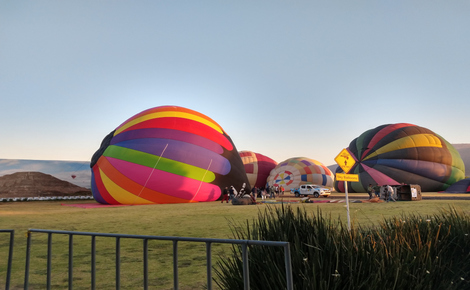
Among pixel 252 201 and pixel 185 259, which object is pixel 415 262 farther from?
pixel 252 201

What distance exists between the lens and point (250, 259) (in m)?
3.77

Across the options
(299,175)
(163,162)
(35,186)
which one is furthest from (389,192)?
(35,186)

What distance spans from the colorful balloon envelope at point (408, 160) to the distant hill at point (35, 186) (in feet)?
128

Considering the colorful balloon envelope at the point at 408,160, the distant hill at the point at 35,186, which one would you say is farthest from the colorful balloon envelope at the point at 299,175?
the distant hill at the point at 35,186

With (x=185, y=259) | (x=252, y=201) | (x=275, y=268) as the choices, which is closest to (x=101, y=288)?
(x=185, y=259)

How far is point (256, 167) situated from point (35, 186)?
30733mm

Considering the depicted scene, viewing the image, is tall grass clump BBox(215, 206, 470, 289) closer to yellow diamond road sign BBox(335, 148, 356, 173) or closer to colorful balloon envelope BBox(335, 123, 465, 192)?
yellow diamond road sign BBox(335, 148, 356, 173)

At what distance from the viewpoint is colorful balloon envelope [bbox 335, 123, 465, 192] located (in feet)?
111

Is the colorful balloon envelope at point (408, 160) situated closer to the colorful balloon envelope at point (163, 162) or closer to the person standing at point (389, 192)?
the person standing at point (389, 192)

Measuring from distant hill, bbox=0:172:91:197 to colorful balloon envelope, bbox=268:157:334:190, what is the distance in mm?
27918

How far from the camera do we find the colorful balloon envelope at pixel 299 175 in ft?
149

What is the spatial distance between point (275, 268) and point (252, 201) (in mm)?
19832

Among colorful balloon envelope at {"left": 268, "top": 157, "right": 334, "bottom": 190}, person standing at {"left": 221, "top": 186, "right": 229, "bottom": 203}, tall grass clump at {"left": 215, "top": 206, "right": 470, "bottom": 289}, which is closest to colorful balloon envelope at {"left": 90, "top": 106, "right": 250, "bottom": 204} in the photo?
person standing at {"left": 221, "top": 186, "right": 229, "bottom": 203}

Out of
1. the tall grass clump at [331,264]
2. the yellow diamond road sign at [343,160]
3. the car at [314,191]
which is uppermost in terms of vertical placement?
the yellow diamond road sign at [343,160]
